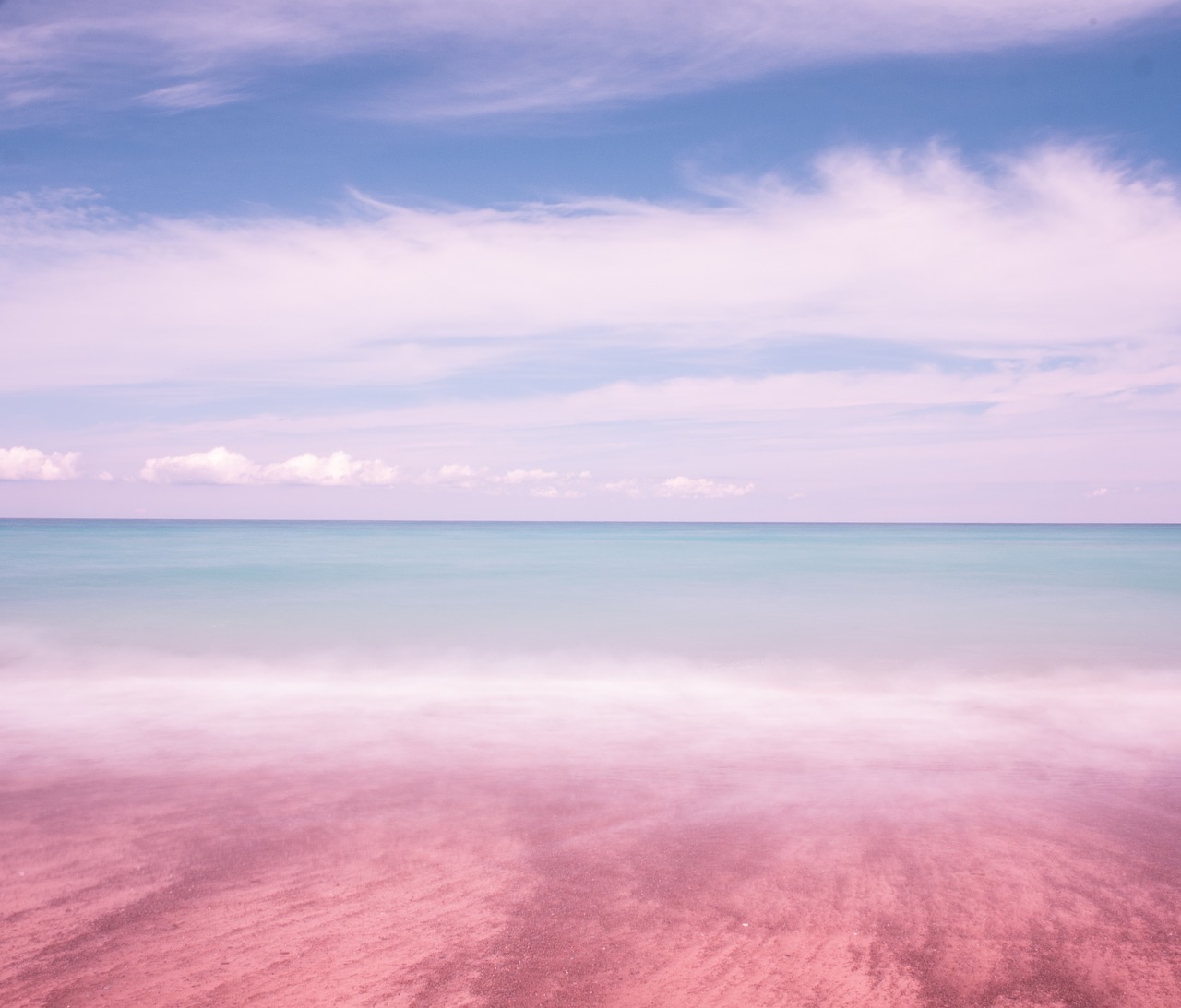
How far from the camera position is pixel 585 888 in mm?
5191

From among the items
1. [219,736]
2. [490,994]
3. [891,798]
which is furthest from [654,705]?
[490,994]

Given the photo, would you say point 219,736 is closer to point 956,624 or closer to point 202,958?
point 202,958

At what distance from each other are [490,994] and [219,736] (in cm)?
571

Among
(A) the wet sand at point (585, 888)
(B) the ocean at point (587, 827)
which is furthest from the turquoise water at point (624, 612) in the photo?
(A) the wet sand at point (585, 888)

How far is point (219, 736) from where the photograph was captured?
8688mm

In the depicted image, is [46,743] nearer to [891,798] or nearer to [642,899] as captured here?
[642,899]

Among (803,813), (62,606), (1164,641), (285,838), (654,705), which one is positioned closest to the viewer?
(285,838)

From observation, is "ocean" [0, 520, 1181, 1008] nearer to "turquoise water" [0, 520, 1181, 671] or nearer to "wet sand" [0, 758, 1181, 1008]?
"wet sand" [0, 758, 1181, 1008]

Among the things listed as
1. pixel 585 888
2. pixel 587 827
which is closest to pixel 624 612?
pixel 587 827

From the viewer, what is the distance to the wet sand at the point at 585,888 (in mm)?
4227

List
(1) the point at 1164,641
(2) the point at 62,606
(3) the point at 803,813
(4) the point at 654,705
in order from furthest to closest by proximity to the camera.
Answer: (2) the point at 62,606, (1) the point at 1164,641, (4) the point at 654,705, (3) the point at 803,813

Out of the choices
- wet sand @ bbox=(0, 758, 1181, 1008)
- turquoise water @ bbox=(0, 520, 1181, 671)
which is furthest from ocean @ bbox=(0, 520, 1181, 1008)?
turquoise water @ bbox=(0, 520, 1181, 671)

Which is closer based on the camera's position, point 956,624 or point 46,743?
point 46,743

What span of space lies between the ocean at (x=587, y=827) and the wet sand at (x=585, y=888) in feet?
0.08
